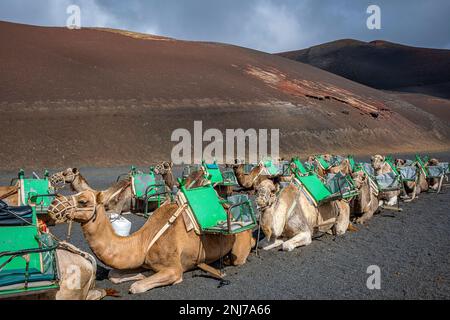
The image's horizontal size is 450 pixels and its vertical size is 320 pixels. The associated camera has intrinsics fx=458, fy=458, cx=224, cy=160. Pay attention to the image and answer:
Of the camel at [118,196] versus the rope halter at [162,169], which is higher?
the rope halter at [162,169]

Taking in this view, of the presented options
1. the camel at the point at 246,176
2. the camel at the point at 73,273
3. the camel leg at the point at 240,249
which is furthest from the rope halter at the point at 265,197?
the camel at the point at 246,176

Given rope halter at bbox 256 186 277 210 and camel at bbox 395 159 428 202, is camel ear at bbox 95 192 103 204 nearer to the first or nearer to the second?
rope halter at bbox 256 186 277 210

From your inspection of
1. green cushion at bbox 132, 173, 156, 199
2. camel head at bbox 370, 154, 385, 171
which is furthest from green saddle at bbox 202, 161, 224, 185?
camel head at bbox 370, 154, 385, 171

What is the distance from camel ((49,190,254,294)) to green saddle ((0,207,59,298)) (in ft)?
1.22

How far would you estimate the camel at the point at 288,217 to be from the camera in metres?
8.31

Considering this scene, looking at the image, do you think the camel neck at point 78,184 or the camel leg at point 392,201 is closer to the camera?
the camel neck at point 78,184

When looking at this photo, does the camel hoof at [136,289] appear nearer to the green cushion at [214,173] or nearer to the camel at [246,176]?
the green cushion at [214,173]

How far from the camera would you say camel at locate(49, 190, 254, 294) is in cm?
566

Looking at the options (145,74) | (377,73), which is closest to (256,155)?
(145,74)

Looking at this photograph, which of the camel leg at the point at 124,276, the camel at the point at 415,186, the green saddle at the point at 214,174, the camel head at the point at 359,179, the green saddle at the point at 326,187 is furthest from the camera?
the green saddle at the point at 214,174

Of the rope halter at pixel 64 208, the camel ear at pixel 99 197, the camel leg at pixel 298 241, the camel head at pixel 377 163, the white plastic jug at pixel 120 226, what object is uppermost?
the camel head at pixel 377 163

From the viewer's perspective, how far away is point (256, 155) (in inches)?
1650

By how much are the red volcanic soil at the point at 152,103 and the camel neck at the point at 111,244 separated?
28377 millimetres

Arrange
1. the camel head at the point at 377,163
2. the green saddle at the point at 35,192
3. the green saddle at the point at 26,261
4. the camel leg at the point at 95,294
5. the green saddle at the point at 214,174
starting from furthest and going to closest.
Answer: the green saddle at the point at 214,174, the camel head at the point at 377,163, the green saddle at the point at 35,192, the camel leg at the point at 95,294, the green saddle at the point at 26,261
